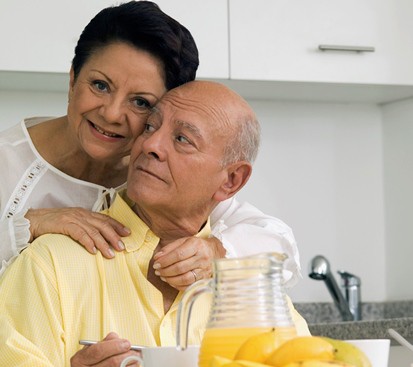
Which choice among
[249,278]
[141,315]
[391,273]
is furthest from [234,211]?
[391,273]

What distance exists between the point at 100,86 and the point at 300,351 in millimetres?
1077

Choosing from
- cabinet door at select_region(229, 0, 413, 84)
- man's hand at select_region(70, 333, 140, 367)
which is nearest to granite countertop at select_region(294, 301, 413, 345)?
cabinet door at select_region(229, 0, 413, 84)

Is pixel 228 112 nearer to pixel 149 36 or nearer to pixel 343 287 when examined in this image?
pixel 149 36

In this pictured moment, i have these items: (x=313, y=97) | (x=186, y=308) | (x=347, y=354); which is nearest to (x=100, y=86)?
(x=186, y=308)

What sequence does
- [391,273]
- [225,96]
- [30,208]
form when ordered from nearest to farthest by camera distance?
[225,96] → [30,208] → [391,273]

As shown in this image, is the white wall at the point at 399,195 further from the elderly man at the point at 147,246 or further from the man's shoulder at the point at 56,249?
the man's shoulder at the point at 56,249

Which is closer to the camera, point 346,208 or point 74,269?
point 74,269

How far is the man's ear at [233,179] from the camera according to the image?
5.97ft

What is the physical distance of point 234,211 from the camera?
6.91 feet

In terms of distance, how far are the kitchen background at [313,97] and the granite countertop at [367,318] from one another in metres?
0.07

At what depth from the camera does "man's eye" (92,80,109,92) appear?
1860 mm

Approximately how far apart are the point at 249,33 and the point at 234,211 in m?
1.14

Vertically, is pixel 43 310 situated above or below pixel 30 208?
below

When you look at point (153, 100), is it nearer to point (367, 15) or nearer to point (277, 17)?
point (277, 17)
